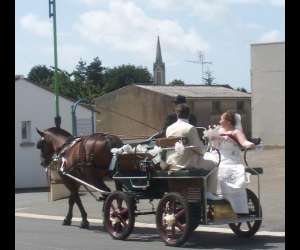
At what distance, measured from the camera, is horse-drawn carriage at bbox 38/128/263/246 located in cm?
1006

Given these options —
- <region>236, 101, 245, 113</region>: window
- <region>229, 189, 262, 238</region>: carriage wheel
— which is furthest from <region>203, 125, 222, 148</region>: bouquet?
<region>236, 101, 245, 113</region>: window

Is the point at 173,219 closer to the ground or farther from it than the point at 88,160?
closer to the ground

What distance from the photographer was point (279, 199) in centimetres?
1562

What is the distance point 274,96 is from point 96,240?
25208 mm

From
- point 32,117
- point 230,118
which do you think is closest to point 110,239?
point 230,118

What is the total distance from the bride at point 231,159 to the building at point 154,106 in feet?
127

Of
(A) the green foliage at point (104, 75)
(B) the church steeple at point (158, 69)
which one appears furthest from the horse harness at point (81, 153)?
(B) the church steeple at point (158, 69)

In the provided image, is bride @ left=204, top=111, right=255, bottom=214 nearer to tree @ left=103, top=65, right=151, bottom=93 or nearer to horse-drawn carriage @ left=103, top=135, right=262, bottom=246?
horse-drawn carriage @ left=103, top=135, right=262, bottom=246

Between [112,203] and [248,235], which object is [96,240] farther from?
[248,235]

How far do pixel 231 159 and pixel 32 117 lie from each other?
88.3 feet

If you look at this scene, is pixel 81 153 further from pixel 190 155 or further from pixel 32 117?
pixel 32 117

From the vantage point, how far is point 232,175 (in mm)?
10258

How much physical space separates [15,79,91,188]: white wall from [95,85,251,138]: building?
1298 centimetres
